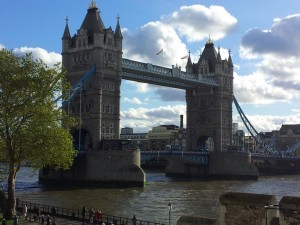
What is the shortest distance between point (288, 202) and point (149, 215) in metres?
36.7

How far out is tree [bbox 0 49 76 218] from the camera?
132 feet

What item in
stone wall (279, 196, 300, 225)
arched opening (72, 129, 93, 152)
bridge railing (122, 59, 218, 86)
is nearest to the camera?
stone wall (279, 196, 300, 225)

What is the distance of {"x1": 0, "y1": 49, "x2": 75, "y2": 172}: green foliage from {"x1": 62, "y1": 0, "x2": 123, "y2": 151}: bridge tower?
5591 centimetres

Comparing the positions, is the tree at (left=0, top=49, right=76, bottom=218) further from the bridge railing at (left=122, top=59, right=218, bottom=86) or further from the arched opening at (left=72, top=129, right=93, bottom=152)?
the bridge railing at (left=122, top=59, right=218, bottom=86)

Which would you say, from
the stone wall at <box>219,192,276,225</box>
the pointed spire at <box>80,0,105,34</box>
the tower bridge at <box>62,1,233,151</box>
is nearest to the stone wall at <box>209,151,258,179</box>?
the tower bridge at <box>62,1,233,151</box>

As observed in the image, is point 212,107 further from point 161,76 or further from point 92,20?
point 92,20

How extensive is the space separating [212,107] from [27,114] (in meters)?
99.3

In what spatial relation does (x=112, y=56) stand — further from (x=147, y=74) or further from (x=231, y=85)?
(x=231, y=85)

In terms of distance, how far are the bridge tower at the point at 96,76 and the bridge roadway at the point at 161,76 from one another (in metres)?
4.95

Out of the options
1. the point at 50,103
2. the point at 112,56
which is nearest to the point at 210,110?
the point at 112,56

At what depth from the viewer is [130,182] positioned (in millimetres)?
87000

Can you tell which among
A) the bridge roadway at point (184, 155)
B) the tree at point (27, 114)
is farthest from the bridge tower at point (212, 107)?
the tree at point (27, 114)

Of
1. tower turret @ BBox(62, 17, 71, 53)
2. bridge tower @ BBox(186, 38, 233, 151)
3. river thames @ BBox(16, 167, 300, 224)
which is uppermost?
tower turret @ BBox(62, 17, 71, 53)

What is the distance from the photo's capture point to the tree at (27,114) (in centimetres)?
4034
